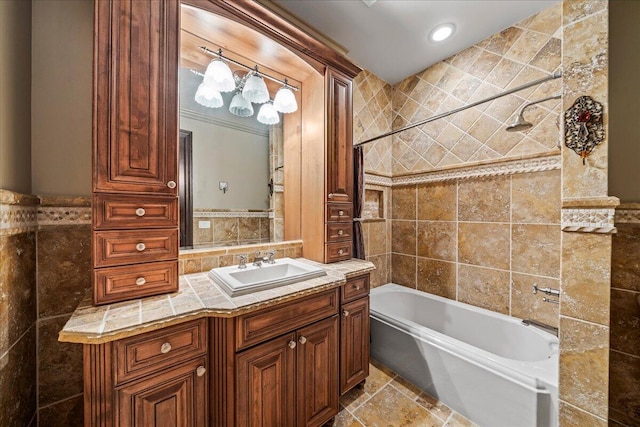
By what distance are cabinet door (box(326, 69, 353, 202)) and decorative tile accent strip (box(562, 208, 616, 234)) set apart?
46.6 inches

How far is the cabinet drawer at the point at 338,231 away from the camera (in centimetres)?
169

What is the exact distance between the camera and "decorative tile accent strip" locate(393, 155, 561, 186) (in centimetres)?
169

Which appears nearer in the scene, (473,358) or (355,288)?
(473,358)

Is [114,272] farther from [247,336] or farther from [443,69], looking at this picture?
[443,69]

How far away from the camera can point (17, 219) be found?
856 millimetres

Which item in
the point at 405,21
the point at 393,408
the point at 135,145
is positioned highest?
the point at 405,21

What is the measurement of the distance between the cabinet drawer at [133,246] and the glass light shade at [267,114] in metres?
1.06

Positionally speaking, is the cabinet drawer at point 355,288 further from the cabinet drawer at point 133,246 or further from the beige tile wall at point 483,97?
the beige tile wall at point 483,97

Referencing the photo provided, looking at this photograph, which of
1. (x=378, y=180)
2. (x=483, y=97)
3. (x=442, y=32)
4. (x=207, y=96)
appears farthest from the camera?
(x=378, y=180)

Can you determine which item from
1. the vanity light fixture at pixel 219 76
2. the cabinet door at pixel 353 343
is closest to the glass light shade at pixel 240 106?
the vanity light fixture at pixel 219 76

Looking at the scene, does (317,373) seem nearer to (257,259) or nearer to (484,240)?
(257,259)

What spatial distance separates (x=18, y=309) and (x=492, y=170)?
9.36ft

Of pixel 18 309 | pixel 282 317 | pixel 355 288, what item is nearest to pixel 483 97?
pixel 355 288

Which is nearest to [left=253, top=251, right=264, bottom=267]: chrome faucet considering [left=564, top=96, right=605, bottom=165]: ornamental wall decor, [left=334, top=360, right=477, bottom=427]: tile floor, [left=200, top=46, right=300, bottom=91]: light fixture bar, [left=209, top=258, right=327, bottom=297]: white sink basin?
[left=209, top=258, right=327, bottom=297]: white sink basin
